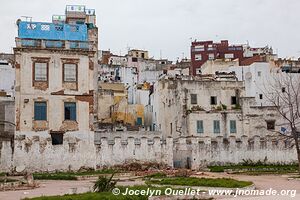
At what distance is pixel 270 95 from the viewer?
6112 centimetres

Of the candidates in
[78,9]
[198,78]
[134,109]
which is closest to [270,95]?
[198,78]

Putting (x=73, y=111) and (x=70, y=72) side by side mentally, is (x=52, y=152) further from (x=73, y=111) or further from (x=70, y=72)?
(x=70, y=72)

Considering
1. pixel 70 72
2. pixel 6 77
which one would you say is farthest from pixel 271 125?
pixel 6 77

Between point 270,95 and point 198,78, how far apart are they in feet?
32.0

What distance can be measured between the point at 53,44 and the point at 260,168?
21.3 m

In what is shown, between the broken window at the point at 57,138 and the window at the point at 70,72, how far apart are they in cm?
478

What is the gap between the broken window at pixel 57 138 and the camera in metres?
41.7

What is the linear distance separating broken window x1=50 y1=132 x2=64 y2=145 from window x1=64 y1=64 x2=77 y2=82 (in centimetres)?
478

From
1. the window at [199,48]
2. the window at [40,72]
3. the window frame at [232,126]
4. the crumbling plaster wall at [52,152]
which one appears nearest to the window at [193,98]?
the window frame at [232,126]

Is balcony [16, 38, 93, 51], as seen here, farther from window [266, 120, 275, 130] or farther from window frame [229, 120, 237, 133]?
window [266, 120, 275, 130]

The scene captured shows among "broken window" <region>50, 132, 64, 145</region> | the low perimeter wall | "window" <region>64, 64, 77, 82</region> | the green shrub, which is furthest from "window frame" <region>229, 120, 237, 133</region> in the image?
the green shrub

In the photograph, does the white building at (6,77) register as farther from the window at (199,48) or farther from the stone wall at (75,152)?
the window at (199,48)

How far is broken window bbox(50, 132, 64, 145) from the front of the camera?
137ft

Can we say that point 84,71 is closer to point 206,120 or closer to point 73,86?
point 73,86
